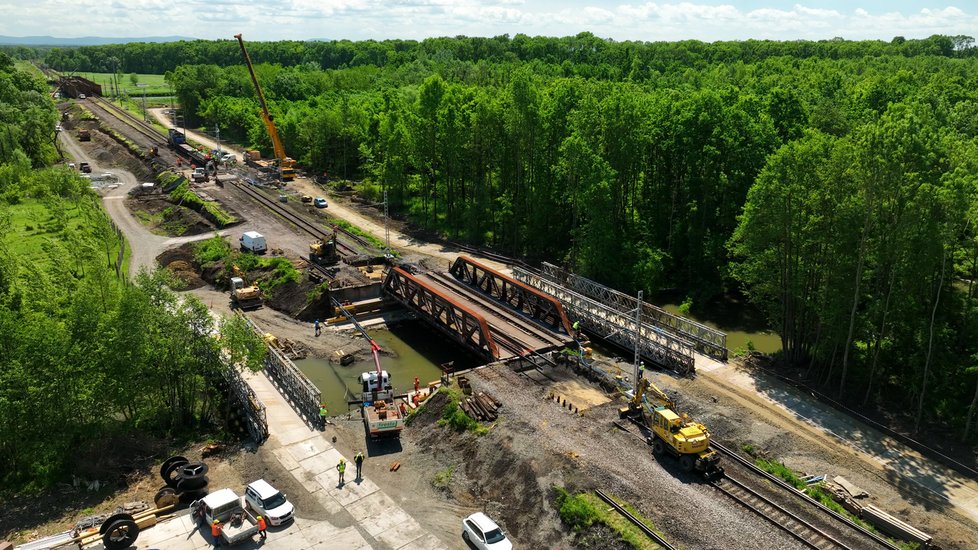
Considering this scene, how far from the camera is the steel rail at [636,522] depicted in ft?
90.4

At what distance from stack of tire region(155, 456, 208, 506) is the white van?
35206 mm

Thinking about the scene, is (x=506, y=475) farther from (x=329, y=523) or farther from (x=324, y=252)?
(x=324, y=252)

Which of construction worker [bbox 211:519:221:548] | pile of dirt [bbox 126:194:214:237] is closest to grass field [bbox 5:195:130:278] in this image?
pile of dirt [bbox 126:194:214:237]

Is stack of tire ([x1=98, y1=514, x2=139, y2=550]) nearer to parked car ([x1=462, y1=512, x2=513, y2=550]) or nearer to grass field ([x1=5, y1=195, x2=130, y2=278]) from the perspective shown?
parked car ([x1=462, y1=512, x2=513, y2=550])

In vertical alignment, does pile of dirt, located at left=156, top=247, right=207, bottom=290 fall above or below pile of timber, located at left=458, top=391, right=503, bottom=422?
below

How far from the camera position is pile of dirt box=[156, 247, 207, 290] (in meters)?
62.6

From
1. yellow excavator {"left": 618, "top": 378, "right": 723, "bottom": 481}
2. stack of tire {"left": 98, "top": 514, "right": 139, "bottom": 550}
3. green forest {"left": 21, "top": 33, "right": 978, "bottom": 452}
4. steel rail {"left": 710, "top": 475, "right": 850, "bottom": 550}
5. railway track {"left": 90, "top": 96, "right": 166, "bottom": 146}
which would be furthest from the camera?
railway track {"left": 90, "top": 96, "right": 166, "bottom": 146}

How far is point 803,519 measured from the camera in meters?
29.2

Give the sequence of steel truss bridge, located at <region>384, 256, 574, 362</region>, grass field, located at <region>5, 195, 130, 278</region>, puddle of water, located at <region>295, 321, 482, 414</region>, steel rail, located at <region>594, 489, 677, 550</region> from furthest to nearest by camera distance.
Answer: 1. grass field, located at <region>5, 195, 130, 278</region>
2. steel truss bridge, located at <region>384, 256, 574, 362</region>
3. puddle of water, located at <region>295, 321, 482, 414</region>
4. steel rail, located at <region>594, 489, 677, 550</region>

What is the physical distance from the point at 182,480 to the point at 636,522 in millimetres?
20229

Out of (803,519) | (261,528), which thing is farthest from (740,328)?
(261,528)

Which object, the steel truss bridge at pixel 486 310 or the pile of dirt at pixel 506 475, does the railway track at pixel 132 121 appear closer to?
the steel truss bridge at pixel 486 310

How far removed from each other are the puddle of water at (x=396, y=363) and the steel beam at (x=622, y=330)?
29.6 feet

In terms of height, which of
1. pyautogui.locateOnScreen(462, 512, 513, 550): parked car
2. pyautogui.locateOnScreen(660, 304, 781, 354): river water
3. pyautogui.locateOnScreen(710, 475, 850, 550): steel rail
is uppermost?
pyautogui.locateOnScreen(710, 475, 850, 550): steel rail
